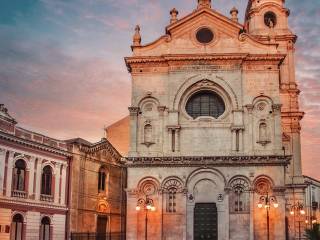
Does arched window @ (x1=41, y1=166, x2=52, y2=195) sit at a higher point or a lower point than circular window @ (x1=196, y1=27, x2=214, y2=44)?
lower

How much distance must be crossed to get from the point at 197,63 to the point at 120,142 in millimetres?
17887

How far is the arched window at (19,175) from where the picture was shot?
124 feet

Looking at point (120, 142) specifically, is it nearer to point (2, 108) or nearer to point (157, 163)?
point (157, 163)

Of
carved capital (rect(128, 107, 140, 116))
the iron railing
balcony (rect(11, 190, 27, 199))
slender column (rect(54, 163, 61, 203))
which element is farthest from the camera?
carved capital (rect(128, 107, 140, 116))

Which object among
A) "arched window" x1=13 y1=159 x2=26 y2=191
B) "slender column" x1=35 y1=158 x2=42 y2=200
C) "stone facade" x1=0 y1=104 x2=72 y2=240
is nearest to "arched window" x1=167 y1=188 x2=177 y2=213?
"stone facade" x1=0 y1=104 x2=72 y2=240

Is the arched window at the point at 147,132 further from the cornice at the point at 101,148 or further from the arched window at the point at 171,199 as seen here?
the cornice at the point at 101,148

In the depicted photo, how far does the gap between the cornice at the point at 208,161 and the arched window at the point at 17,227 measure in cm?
926

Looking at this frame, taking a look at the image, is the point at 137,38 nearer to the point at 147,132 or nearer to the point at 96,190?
the point at 147,132

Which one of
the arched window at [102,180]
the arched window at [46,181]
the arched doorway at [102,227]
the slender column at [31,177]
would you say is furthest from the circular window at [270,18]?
the slender column at [31,177]

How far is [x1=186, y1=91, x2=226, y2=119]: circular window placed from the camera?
43781 mm

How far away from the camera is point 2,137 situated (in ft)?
119

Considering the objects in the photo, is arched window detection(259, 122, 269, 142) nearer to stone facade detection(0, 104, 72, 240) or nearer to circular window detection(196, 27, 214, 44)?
circular window detection(196, 27, 214, 44)

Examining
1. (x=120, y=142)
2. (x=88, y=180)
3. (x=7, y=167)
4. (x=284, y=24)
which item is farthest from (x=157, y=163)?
(x=284, y=24)

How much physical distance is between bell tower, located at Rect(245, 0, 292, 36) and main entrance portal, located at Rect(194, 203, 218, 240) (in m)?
23.3
